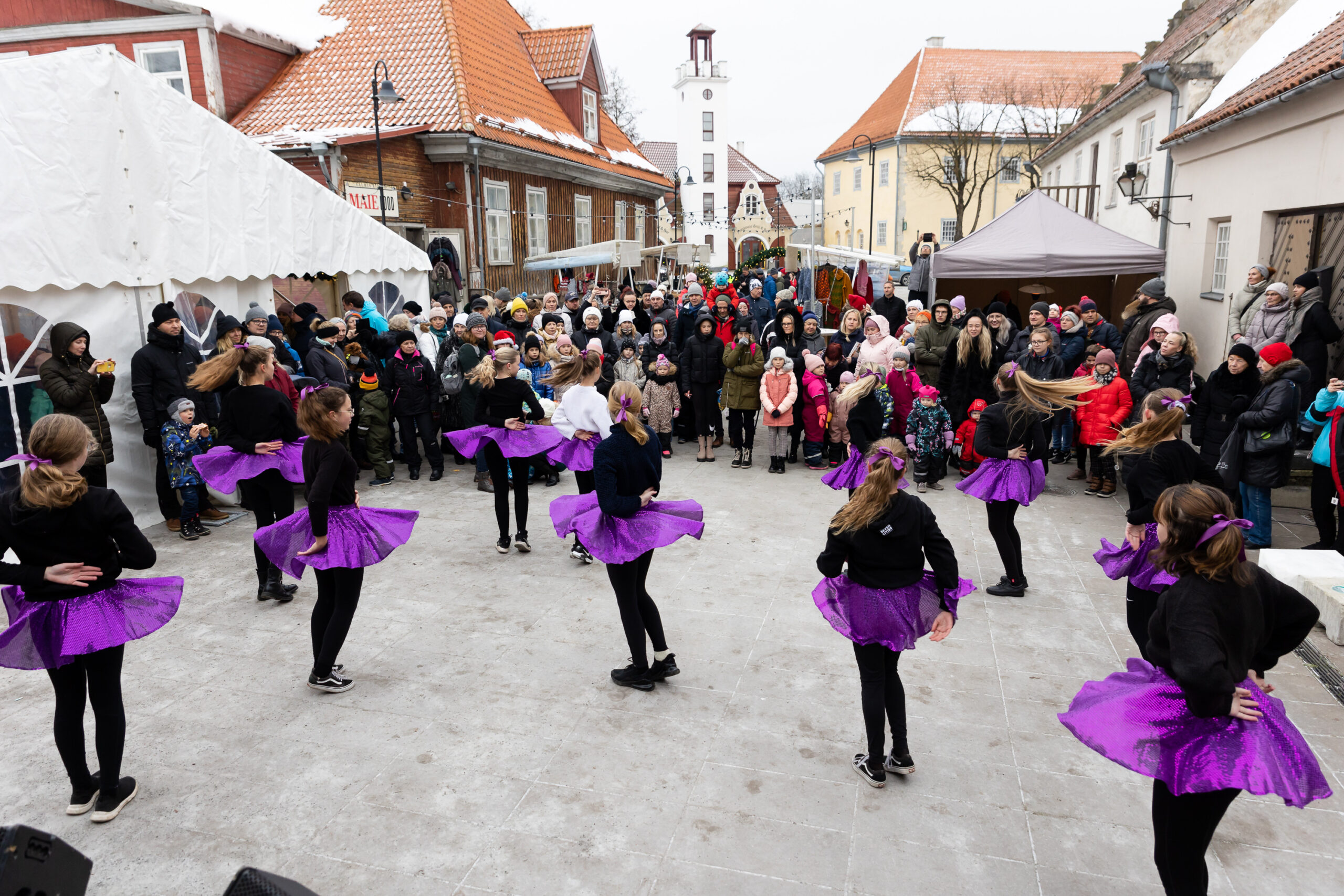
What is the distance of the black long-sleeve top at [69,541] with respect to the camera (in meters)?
3.79

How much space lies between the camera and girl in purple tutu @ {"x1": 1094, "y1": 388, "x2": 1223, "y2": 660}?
16.0ft

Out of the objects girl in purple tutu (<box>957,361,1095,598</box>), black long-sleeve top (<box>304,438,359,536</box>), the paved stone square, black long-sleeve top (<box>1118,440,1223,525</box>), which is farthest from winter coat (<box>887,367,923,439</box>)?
black long-sleeve top (<box>304,438,359,536</box>)

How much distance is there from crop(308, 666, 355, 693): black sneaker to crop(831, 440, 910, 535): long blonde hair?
3325 mm

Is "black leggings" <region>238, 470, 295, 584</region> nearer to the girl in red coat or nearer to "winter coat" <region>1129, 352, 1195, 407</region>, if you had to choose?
"winter coat" <region>1129, 352, 1195, 407</region>

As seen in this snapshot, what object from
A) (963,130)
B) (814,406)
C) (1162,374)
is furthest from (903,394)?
(963,130)

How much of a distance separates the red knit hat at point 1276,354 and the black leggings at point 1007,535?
320 centimetres

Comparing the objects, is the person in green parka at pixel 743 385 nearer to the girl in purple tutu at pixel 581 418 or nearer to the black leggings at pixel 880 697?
the girl in purple tutu at pixel 581 418

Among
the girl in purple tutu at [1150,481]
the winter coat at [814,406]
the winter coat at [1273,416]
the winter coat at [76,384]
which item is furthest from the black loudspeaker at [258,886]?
the winter coat at [814,406]

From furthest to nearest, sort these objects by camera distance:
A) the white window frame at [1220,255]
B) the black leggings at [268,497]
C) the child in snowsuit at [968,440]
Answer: the white window frame at [1220,255]
the child in snowsuit at [968,440]
the black leggings at [268,497]

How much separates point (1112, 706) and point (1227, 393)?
19.8 ft

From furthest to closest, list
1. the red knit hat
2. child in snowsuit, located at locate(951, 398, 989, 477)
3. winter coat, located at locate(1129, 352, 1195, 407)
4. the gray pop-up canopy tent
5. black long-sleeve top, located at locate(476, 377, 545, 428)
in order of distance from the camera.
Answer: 1. the gray pop-up canopy tent
2. child in snowsuit, located at locate(951, 398, 989, 477)
3. winter coat, located at locate(1129, 352, 1195, 407)
4. black long-sleeve top, located at locate(476, 377, 545, 428)
5. the red knit hat

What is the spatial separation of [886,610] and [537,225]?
63.7ft

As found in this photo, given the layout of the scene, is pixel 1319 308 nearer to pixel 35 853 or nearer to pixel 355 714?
pixel 355 714

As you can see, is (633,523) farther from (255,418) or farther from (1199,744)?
(255,418)
